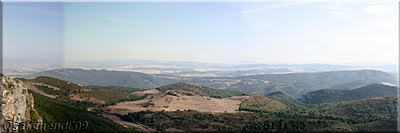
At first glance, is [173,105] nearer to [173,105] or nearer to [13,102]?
[173,105]

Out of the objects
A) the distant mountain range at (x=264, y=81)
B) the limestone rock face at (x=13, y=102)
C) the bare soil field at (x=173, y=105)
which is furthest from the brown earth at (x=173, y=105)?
the distant mountain range at (x=264, y=81)

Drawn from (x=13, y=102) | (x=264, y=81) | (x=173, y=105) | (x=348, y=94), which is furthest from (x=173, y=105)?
(x=264, y=81)

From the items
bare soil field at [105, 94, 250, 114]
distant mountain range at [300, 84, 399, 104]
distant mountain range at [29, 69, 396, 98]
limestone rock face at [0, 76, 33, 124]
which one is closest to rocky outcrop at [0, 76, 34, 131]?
limestone rock face at [0, 76, 33, 124]

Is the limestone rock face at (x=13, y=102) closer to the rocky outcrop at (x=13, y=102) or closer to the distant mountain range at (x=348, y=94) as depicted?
the rocky outcrop at (x=13, y=102)

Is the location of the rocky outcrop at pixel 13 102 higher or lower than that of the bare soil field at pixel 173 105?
higher

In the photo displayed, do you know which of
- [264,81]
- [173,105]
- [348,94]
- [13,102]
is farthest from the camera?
[264,81]

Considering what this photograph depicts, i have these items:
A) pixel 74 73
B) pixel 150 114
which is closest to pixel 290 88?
pixel 74 73

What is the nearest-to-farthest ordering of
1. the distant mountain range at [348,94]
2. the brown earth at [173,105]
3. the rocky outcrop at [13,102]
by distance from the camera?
the rocky outcrop at [13,102] → the brown earth at [173,105] → the distant mountain range at [348,94]

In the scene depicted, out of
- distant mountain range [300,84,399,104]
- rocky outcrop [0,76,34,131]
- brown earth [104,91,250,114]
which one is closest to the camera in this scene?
rocky outcrop [0,76,34,131]

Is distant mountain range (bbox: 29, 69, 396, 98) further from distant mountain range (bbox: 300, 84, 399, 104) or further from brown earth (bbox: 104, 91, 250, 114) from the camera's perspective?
brown earth (bbox: 104, 91, 250, 114)
